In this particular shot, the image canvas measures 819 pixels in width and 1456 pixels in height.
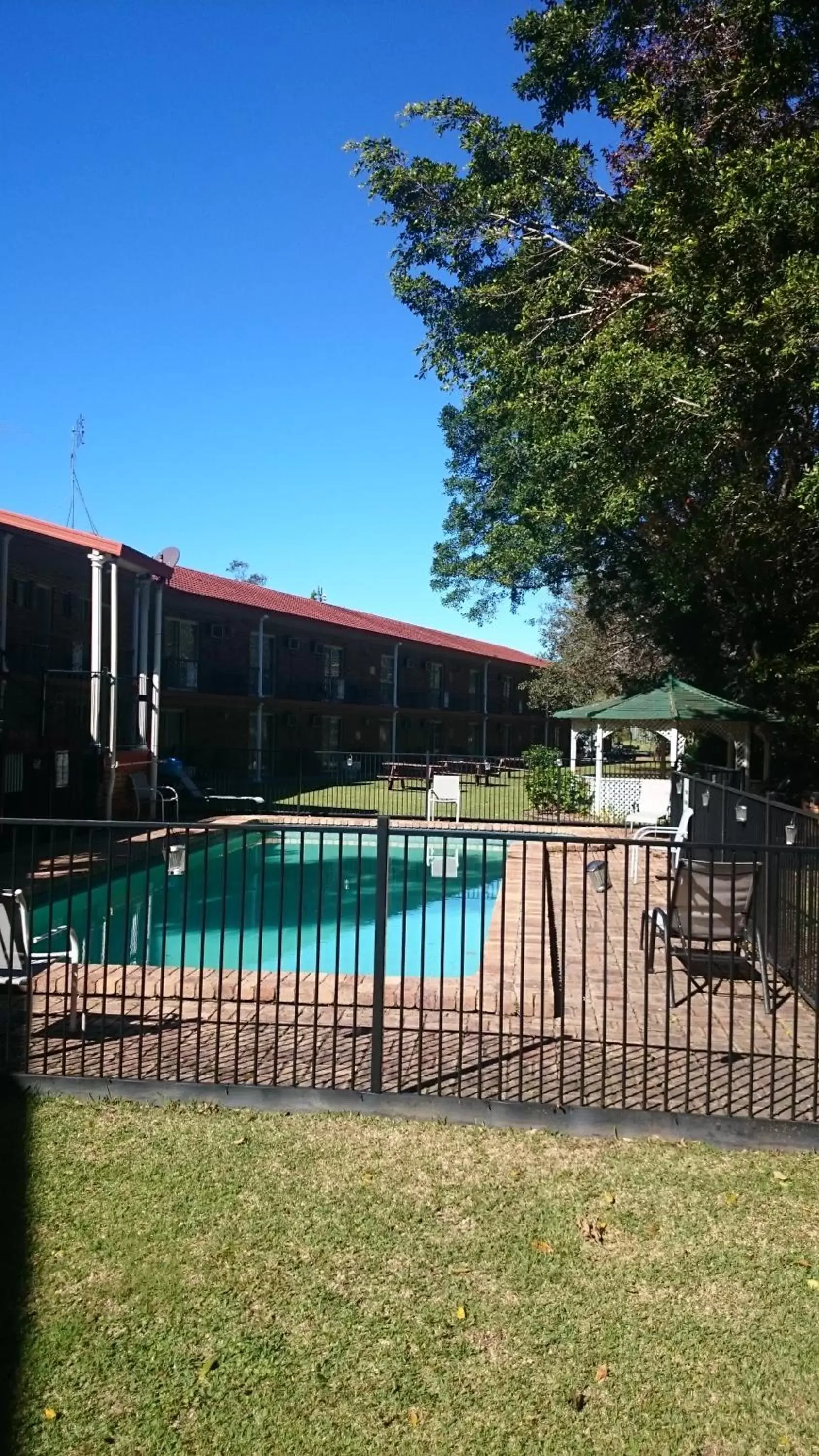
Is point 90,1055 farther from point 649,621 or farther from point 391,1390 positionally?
point 649,621

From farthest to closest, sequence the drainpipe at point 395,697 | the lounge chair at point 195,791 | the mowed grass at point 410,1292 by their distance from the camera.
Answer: the drainpipe at point 395,697, the lounge chair at point 195,791, the mowed grass at point 410,1292

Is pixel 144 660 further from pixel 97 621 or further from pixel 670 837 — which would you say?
pixel 670 837

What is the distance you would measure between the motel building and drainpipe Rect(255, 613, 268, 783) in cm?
13

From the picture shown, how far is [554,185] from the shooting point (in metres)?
13.3

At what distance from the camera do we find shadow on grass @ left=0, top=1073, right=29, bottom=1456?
2602 mm

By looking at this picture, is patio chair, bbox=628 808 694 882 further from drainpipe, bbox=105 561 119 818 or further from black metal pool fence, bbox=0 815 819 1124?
drainpipe, bbox=105 561 119 818

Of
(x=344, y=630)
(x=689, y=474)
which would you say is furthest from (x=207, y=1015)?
(x=344, y=630)

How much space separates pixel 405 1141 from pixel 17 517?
546 inches

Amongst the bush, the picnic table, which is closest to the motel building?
the picnic table

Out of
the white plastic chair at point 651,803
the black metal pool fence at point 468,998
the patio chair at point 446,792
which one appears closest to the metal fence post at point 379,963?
the black metal pool fence at point 468,998

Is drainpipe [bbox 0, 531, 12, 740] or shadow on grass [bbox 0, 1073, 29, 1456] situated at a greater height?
drainpipe [bbox 0, 531, 12, 740]

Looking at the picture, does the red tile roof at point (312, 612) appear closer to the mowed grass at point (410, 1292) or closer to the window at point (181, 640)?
the window at point (181, 640)

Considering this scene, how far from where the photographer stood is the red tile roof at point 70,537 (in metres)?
15.2

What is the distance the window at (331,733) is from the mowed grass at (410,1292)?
3081 cm
